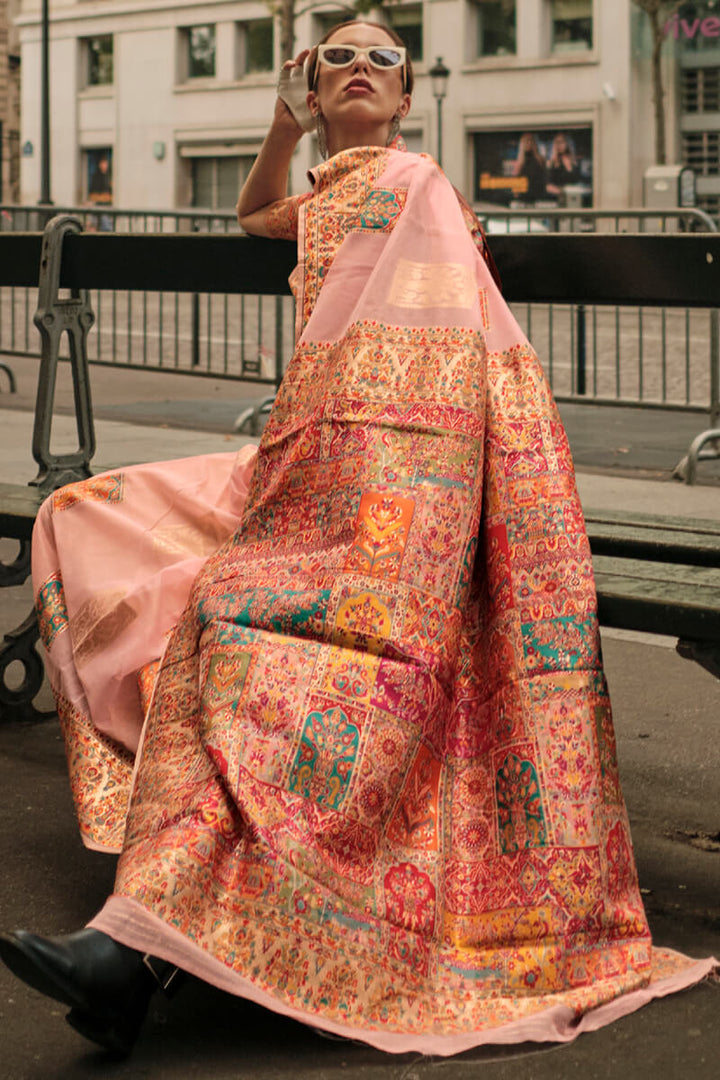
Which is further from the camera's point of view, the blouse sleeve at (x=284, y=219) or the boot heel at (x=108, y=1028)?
the blouse sleeve at (x=284, y=219)

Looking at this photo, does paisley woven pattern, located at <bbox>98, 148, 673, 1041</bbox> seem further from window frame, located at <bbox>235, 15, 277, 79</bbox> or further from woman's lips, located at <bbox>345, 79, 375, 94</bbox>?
window frame, located at <bbox>235, 15, 277, 79</bbox>

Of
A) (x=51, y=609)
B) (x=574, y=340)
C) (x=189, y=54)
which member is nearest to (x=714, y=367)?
(x=574, y=340)

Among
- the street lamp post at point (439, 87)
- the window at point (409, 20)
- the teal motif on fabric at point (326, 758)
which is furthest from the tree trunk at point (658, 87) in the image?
the teal motif on fabric at point (326, 758)

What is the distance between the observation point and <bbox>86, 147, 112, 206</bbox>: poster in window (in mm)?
45812

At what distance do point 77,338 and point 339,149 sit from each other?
1.29 meters

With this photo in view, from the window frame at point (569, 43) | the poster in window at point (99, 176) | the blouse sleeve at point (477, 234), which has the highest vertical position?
the window frame at point (569, 43)

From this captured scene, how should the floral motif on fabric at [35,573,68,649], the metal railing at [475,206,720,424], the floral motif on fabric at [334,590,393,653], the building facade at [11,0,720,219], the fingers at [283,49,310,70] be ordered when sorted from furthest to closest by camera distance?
the building facade at [11,0,720,219]
the metal railing at [475,206,720,424]
the fingers at [283,49,310,70]
the floral motif on fabric at [35,573,68,649]
the floral motif on fabric at [334,590,393,653]

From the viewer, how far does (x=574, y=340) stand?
960 cm

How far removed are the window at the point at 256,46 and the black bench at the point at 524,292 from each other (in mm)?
40133

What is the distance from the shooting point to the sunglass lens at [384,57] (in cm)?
307

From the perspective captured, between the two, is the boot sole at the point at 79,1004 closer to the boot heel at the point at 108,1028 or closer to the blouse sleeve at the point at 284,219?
the boot heel at the point at 108,1028

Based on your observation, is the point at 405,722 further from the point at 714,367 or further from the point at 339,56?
the point at 714,367

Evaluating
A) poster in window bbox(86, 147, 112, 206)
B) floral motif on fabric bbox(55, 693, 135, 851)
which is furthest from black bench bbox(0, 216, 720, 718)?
poster in window bbox(86, 147, 112, 206)

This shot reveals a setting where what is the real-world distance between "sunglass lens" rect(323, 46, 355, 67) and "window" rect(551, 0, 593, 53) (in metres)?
36.6
